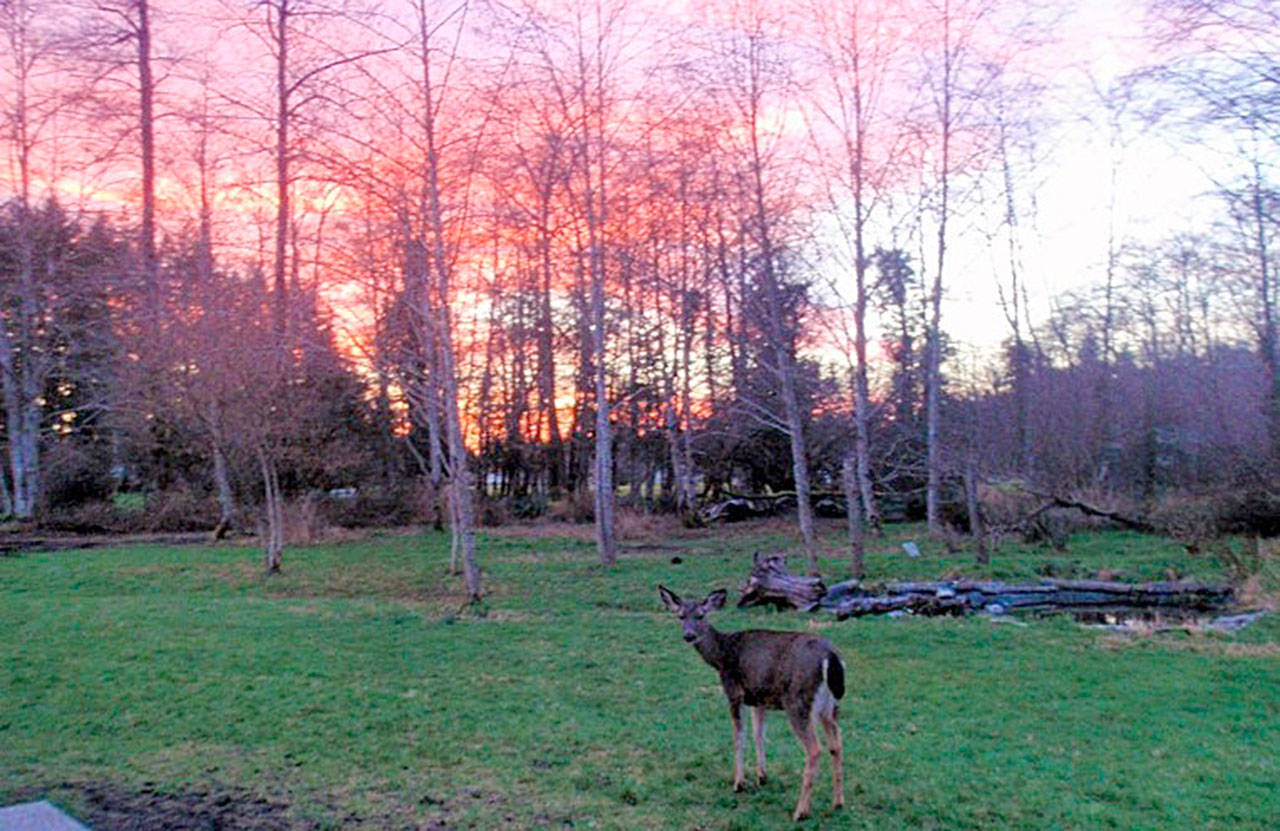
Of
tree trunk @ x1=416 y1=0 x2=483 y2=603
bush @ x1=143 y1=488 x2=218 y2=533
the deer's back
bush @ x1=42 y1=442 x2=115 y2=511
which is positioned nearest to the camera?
the deer's back

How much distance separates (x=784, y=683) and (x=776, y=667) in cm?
12

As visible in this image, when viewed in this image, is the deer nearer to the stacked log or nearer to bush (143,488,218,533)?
the stacked log

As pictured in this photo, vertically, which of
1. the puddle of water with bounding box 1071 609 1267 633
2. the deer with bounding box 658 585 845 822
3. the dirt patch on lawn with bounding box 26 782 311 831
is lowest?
the puddle of water with bounding box 1071 609 1267 633

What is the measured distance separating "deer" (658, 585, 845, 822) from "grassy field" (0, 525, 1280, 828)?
0.79 ft

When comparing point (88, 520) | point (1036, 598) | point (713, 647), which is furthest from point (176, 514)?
point (713, 647)

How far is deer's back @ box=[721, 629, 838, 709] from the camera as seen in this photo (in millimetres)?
5914

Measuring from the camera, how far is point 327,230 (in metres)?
17.8

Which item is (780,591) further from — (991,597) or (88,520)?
(88,520)

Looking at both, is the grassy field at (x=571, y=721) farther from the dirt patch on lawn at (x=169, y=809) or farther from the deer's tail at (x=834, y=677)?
the deer's tail at (x=834, y=677)

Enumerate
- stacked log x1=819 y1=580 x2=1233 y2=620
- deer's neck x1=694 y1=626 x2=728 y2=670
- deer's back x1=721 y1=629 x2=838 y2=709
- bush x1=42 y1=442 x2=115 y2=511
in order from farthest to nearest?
bush x1=42 y1=442 x2=115 y2=511, stacked log x1=819 y1=580 x2=1233 y2=620, deer's neck x1=694 y1=626 x2=728 y2=670, deer's back x1=721 y1=629 x2=838 y2=709

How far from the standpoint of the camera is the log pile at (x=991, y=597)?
14.4 metres

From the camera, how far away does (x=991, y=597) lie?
14648 millimetres

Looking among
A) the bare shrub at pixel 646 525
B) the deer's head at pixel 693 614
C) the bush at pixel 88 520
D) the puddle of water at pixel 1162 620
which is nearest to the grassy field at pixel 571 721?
the puddle of water at pixel 1162 620

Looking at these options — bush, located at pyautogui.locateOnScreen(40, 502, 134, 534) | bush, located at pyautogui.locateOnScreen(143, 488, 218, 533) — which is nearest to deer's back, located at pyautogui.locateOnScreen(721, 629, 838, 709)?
bush, located at pyautogui.locateOnScreen(143, 488, 218, 533)
